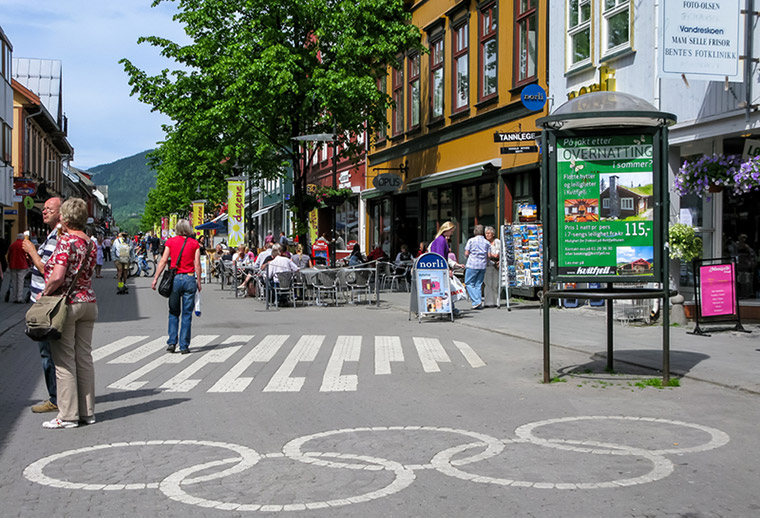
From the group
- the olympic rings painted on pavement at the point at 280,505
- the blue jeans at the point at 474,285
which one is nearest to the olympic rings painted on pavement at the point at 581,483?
the olympic rings painted on pavement at the point at 280,505

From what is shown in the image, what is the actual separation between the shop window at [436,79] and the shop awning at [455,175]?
1.96 meters

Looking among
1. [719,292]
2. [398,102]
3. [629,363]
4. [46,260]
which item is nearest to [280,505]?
[46,260]

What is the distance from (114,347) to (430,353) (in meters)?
4.40

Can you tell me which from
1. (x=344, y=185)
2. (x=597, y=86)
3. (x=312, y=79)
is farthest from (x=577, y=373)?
(x=344, y=185)

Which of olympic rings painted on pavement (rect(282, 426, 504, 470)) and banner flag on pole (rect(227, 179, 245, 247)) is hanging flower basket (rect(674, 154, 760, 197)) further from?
banner flag on pole (rect(227, 179, 245, 247))

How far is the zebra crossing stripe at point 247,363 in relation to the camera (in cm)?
858

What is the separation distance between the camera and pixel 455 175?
76.6 feet

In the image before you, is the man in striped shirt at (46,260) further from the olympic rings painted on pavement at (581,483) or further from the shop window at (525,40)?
the shop window at (525,40)

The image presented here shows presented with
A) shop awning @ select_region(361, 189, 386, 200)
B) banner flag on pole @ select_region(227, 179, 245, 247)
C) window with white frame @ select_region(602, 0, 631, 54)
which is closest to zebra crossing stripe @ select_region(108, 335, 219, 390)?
window with white frame @ select_region(602, 0, 631, 54)

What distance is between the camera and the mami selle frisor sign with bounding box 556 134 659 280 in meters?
8.57

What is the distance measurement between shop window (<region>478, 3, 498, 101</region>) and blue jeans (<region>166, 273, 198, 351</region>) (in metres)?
12.1

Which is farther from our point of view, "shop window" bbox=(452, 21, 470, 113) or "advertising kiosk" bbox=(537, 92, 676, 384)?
"shop window" bbox=(452, 21, 470, 113)

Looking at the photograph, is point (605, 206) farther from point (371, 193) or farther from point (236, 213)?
point (371, 193)

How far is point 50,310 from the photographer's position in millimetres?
6570
